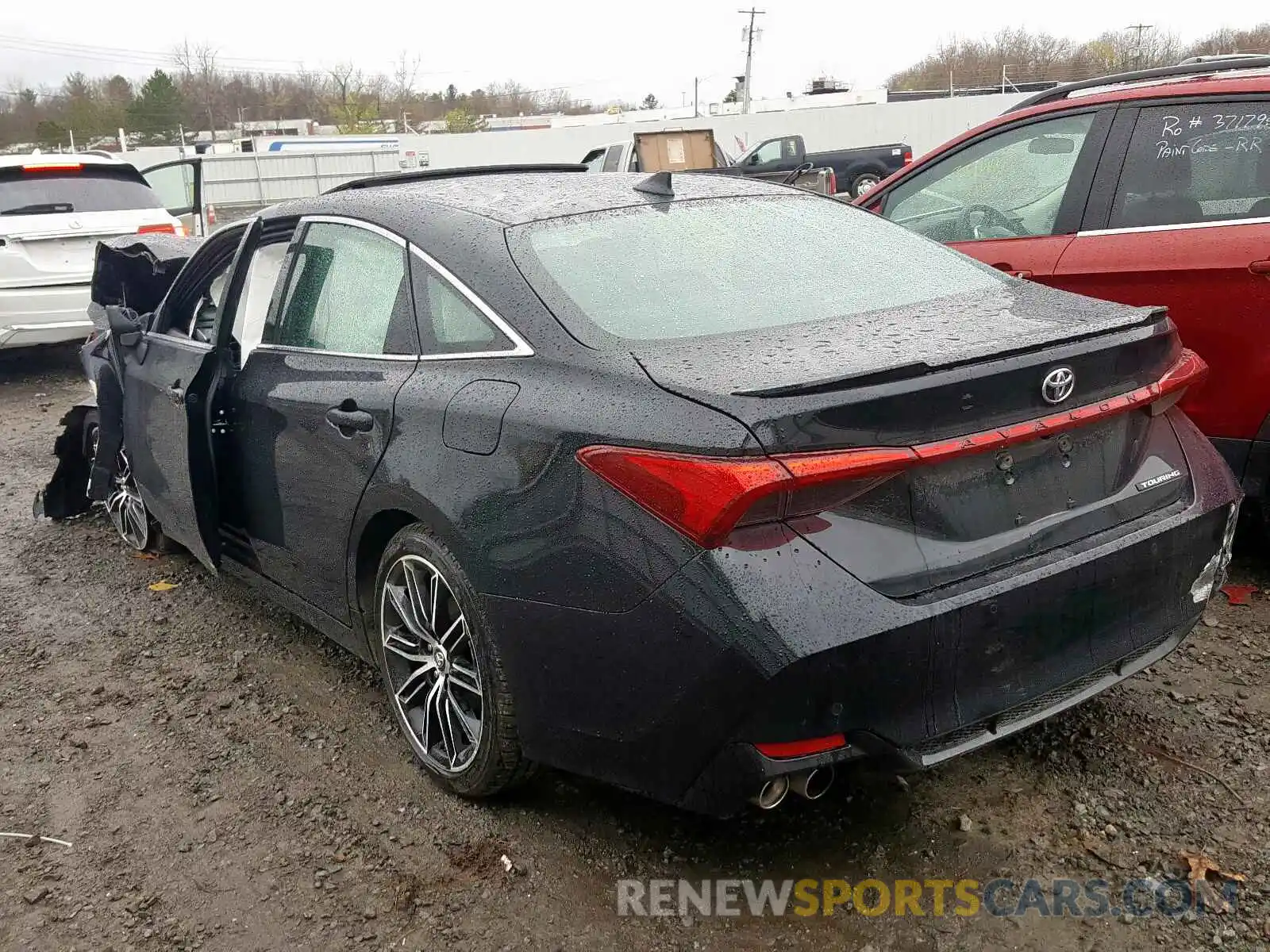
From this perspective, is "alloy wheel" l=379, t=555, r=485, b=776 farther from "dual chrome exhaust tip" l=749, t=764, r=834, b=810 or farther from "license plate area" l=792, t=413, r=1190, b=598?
"license plate area" l=792, t=413, r=1190, b=598

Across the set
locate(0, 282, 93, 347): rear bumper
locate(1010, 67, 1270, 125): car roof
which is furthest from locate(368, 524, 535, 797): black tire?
locate(0, 282, 93, 347): rear bumper

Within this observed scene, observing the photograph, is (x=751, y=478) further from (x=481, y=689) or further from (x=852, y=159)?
(x=852, y=159)

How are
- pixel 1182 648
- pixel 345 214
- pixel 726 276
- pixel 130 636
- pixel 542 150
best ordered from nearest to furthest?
pixel 726 276 < pixel 345 214 < pixel 1182 648 < pixel 130 636 < pixel 542 150

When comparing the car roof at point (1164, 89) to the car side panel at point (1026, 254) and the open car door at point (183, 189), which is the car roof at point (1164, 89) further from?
the open car door at point (183, 189)

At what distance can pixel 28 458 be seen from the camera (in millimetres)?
7141

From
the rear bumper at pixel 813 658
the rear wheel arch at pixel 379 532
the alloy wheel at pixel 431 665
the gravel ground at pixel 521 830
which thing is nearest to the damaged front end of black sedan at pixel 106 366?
the gravel ground at pixel 521 830

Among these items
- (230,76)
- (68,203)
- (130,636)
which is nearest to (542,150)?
(68,203)

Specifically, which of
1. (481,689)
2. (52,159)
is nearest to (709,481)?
(481,689)

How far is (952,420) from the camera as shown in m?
2.23

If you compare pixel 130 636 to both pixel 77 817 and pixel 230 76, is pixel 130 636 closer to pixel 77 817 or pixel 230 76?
pixel 77 817

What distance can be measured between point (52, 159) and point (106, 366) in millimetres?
5112

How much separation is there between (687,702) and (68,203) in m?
8.54

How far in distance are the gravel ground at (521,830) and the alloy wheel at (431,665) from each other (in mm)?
158

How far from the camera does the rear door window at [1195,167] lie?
388 cm
